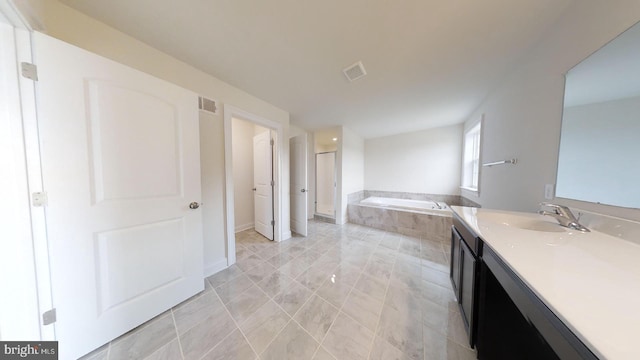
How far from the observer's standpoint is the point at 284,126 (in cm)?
279

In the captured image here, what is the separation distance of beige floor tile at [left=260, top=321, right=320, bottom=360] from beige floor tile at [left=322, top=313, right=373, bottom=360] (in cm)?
11

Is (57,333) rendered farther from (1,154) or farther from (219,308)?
(1,154)

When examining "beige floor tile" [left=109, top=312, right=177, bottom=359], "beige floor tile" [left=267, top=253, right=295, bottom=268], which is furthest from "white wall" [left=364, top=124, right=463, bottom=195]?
"beige floor tile" [left=109, top=312, right=177, bottom=359]

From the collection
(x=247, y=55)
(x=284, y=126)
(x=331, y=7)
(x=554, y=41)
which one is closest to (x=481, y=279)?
(x=554, y=41)

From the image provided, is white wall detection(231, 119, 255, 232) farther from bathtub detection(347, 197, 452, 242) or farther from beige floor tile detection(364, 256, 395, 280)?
beige floor tile detection(364, 256, 395, 280)

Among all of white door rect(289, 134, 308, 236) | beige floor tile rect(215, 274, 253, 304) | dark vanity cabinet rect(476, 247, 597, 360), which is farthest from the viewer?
white door rect(289, 134, 308, 236)

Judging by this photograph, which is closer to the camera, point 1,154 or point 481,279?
point 1,154

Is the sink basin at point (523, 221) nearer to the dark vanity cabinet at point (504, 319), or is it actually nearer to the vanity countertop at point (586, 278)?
the vanity countertop at point (586, 278)

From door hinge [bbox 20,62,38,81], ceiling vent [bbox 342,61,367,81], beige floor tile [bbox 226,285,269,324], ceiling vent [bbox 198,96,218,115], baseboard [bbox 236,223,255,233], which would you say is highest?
ceiling vent [bbox 342,61,367,81]

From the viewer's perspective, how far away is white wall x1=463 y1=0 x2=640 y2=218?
3.10 feet

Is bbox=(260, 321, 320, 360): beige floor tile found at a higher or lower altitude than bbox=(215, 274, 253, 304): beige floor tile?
higher

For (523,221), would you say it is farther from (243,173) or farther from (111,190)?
(243,173)

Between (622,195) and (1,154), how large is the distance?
10.1 feet

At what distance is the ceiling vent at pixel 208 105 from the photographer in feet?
5.85
